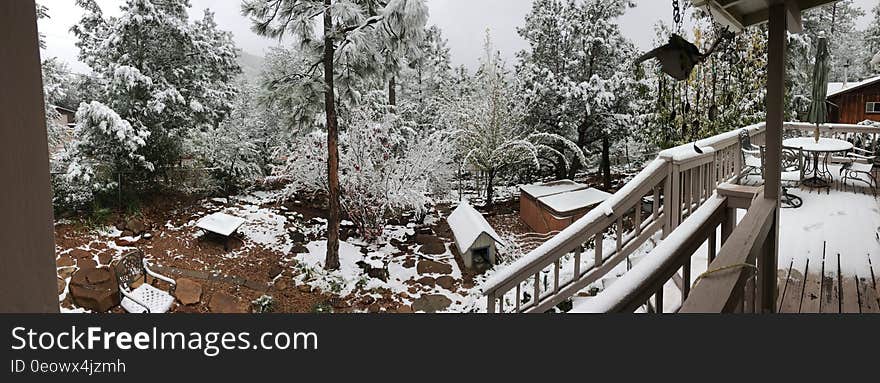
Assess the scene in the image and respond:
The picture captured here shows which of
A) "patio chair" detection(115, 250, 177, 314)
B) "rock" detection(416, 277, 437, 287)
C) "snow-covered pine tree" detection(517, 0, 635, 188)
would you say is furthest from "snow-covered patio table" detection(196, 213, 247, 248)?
"snow-covered pine tree" detection(517, 0, 635, 188)

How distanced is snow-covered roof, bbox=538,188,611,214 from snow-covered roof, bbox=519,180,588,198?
13 cm

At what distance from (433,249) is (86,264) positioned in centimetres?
327

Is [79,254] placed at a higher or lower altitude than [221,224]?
lower

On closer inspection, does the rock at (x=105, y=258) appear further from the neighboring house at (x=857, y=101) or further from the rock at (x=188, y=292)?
the neighboring house at (x=857, y=101)

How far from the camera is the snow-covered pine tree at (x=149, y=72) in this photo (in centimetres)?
553

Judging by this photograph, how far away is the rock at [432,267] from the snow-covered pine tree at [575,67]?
2.87 m

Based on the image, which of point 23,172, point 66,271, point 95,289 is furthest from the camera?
point 66,271

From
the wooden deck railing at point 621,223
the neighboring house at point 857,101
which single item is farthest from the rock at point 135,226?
the neighboring house at point 857,101

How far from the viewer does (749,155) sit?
336cm

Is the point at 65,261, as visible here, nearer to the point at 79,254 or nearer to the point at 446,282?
the point at 79,254

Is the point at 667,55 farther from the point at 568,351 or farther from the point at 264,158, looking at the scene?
the point at 264,158

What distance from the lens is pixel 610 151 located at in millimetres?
7516

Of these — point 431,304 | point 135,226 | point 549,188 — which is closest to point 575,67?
point 549,188

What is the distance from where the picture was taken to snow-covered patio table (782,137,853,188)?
3.04 m
